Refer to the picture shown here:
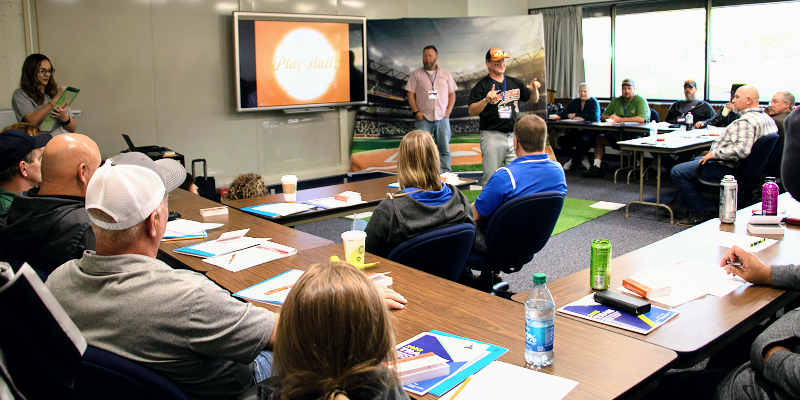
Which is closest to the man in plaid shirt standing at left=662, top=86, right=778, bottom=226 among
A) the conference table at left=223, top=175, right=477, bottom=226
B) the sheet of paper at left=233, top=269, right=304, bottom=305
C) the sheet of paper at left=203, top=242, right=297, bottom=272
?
the conference table at left=223, top=175, right=477, bottom=226

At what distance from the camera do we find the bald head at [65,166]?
7.88ft

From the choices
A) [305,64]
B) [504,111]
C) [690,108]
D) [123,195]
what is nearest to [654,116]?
[690,108]

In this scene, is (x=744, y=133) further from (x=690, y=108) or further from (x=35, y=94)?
(x=35, y=94)

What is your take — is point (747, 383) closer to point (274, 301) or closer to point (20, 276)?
point (274, 301)

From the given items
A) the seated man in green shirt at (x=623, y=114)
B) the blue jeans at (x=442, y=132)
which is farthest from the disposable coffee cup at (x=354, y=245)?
the seated man in green shirt at (x=623, y=114)

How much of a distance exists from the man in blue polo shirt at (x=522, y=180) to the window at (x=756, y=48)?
6872mm

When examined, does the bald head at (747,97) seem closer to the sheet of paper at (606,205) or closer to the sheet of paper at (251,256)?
the sheet of paper at (606,205)

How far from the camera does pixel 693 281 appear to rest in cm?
208

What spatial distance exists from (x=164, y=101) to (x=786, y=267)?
608cm

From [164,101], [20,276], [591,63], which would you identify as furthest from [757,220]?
[591,63]

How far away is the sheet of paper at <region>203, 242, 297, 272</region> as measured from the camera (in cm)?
234

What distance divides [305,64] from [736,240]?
18.7 feet

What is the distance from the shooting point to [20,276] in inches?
31.9

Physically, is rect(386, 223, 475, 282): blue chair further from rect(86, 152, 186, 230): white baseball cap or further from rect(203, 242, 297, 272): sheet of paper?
rect(86, 152, 186, 230): white baseball cap
